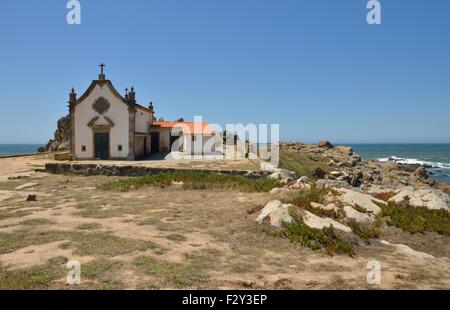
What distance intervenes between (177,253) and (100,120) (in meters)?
26.7

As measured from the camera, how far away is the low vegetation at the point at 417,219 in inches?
431

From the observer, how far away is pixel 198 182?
18.7 metres

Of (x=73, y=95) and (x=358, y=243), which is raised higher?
(x=73, y=95)

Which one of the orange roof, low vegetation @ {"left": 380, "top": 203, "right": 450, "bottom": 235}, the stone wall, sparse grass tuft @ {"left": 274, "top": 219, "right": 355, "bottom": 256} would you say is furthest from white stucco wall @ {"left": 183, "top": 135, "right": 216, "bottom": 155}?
sparse grass tuft @ {"left": 274, "top": 219, "right": 355, "bottom": 256}

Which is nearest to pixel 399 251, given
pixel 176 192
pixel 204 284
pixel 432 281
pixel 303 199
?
pixel 432 281

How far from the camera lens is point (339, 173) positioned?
3378 centimetres

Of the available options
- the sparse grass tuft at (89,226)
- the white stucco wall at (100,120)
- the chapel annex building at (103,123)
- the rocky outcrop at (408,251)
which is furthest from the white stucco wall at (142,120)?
the rocky outcrop at (408,251)

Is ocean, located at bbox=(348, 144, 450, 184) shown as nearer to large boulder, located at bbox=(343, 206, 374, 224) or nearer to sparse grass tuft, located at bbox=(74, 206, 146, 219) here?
large boulder, located at bbox=(343, 206, 374, 224)

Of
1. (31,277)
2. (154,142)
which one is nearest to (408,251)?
(31,277)

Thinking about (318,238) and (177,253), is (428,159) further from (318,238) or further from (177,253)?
(177,253)

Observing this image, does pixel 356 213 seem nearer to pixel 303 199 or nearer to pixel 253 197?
pixel 303 199

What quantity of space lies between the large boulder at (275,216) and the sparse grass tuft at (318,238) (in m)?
0.38
